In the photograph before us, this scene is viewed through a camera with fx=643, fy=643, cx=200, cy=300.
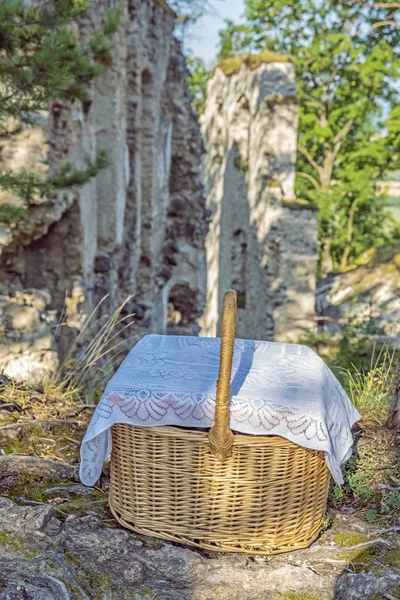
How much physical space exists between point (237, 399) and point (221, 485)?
1.07 ft

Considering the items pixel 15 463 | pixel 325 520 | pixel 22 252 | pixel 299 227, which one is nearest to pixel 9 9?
pixel 15 463

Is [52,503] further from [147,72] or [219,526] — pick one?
[147,72]

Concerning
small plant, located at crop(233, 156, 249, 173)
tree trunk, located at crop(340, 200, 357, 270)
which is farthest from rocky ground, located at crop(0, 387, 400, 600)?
tree trunk, located at crop(340, 200, 357, 270)

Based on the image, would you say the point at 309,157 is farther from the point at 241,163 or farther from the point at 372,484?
the point at 372,484

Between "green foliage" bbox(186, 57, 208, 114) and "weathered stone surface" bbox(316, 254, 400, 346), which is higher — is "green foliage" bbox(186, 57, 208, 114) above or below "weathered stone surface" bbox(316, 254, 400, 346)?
above

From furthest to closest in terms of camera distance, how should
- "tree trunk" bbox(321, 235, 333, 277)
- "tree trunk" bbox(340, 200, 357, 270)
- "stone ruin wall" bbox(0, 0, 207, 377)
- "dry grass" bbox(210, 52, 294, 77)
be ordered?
"tree trunk" bbox(321, 235, 333, 277), "tree trunk" bbox(340, 200, 357, 270), "dry grass" bbox(210, 52, 294, 77), "stone ruin wall" bbox(0, 0, 207, 377)

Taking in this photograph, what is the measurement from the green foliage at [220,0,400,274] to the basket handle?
16.3 metres

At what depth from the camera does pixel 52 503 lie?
272 cm

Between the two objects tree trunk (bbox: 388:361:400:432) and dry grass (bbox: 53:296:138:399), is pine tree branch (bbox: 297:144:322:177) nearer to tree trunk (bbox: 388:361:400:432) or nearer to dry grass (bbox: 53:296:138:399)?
dry grass (bbox: 53:296:138:399)

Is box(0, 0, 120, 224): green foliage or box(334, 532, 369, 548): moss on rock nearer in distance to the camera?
box(334, 532, 369, 548): moss on rock

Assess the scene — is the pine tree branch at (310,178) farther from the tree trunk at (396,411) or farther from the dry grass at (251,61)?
the tree trunk at (396,411)

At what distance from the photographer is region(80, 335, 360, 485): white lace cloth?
230cm

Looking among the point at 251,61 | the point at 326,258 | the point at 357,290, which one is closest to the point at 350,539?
the point at 357,290

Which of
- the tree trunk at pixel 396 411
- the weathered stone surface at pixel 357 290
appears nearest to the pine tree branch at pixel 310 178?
the weathered stone surface at pixel 357 290
